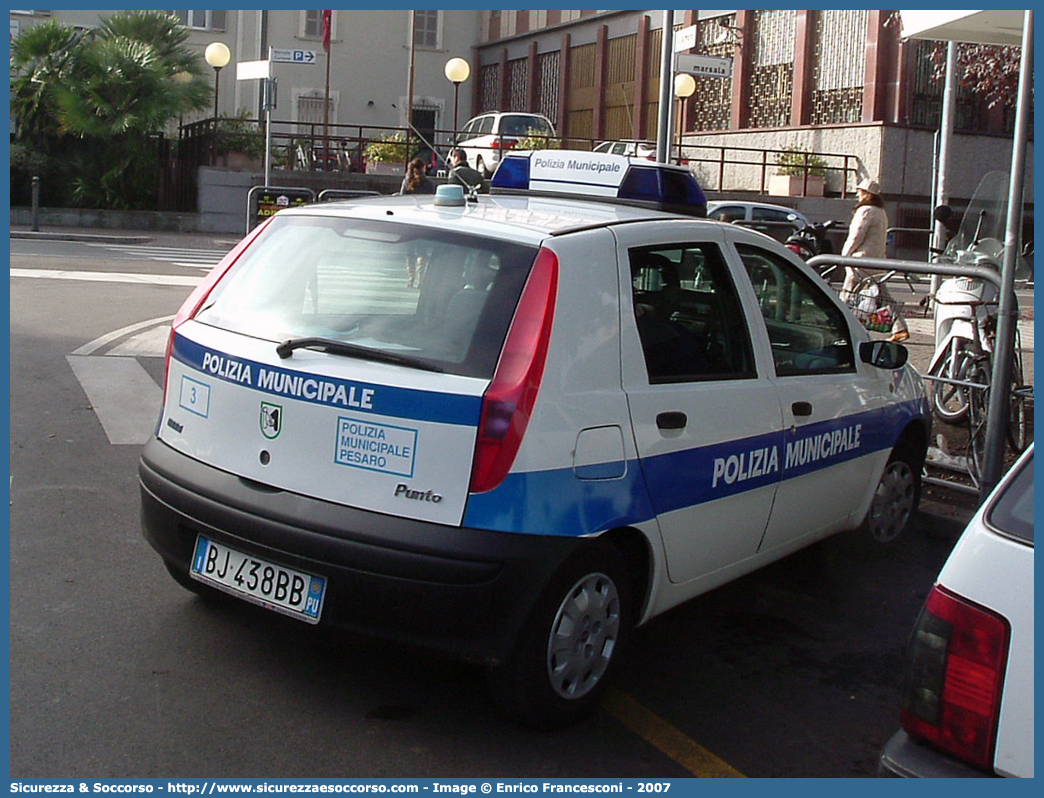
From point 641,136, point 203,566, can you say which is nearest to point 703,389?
point 203,566

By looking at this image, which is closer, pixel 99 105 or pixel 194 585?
pixel 194 585

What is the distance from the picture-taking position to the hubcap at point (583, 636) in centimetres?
384

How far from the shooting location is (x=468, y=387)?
370 cm

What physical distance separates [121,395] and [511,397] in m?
5.44

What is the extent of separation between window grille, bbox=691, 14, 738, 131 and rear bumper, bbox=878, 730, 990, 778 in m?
33.0

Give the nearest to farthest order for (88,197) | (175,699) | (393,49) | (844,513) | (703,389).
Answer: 1. (175,699)
2. (703,389)
3. (844,513)
4. (88,197)
5. (393,49)

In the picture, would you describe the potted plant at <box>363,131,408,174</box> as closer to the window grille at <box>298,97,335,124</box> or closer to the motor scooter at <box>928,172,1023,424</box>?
the window grille at <box>298,97,335,124</box>

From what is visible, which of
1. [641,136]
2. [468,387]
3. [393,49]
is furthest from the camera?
[393,49]

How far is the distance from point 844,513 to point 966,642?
2.96 m

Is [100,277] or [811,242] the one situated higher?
[811,242]

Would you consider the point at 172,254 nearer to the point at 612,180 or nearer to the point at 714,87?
the point at 612,180

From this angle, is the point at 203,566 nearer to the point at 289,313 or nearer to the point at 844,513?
the point at 289,313

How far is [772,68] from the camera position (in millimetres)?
33188

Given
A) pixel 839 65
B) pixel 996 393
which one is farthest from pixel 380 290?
pixel 839 65
